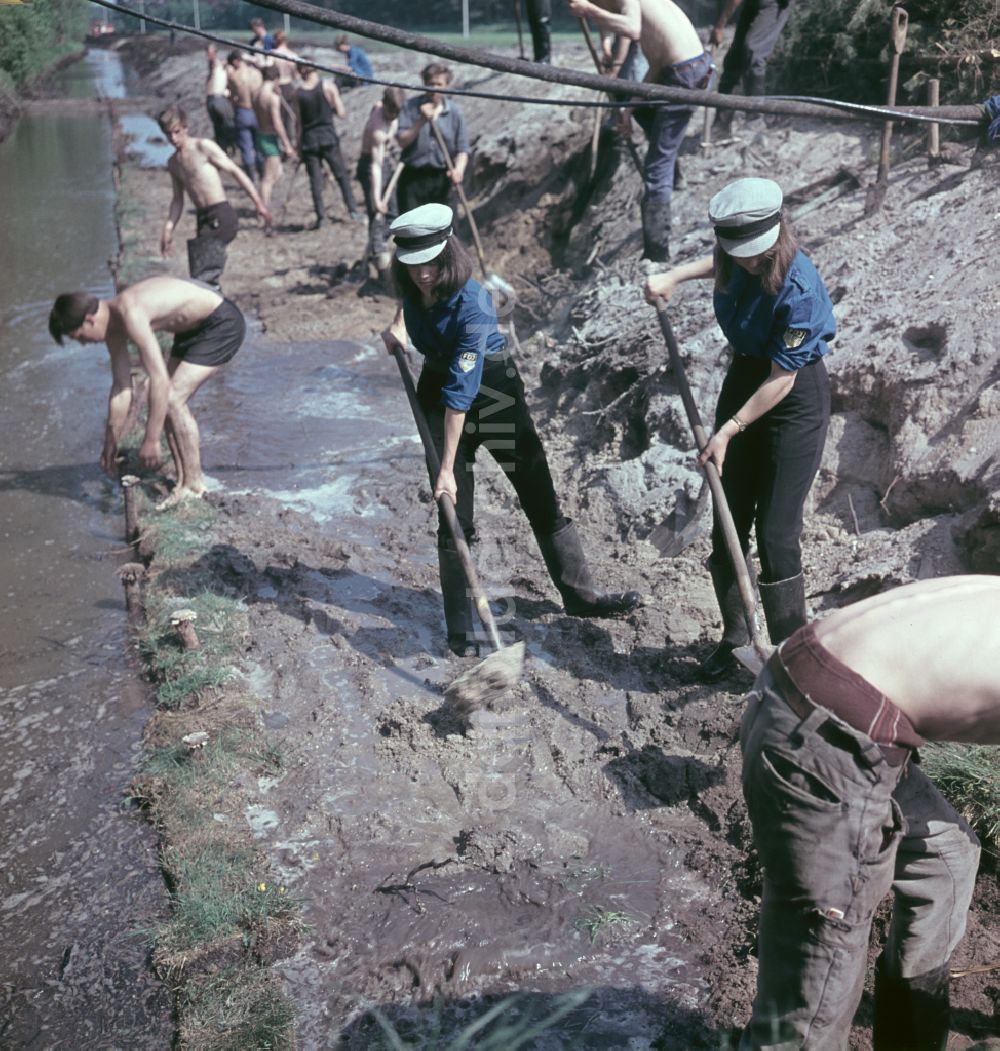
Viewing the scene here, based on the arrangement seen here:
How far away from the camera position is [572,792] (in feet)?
13.2

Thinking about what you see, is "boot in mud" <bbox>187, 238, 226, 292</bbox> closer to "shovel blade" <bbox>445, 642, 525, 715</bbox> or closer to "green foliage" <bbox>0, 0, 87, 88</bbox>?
"shovel blade" <bbox>445, 642, 525, 715</bbox>

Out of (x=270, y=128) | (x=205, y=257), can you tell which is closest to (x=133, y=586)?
(x=205, y=257)

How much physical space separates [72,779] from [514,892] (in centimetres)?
190

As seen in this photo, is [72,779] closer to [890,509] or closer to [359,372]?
[890,509]

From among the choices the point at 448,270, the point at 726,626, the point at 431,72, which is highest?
the point at 431,72

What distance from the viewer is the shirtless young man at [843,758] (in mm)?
2078

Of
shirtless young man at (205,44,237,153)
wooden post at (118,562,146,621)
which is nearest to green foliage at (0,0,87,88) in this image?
shirtless young man at (205,44,237,153)

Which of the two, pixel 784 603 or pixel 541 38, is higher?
pixel 541 38

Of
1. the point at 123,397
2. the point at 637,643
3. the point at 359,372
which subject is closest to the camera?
the point at 637,643

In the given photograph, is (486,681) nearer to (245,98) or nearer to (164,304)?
(164,304)

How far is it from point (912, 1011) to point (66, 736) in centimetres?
347

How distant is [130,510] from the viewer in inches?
253

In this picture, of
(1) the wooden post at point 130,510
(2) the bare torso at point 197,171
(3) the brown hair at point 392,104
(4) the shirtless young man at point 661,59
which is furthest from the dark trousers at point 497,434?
(3) the brown hair at point 392,104

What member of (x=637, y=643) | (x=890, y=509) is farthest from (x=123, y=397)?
(x=890, y=509)
